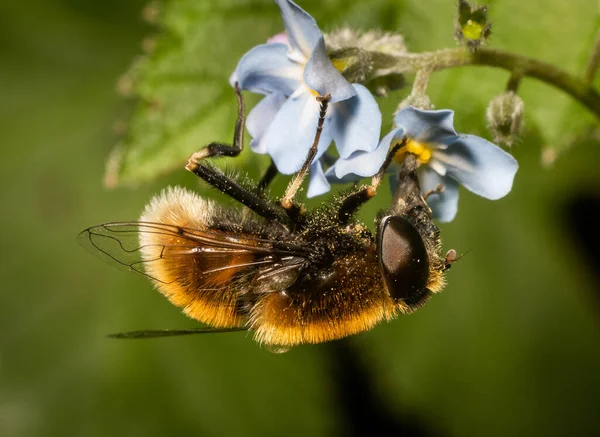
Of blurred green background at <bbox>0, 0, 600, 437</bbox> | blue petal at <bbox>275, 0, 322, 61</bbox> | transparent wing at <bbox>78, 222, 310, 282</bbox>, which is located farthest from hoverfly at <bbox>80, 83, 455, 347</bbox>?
blurred green background at <bbox>0, 0, 600, 437</bbox>

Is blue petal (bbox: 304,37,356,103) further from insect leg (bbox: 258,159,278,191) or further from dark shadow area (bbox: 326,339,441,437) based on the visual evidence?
dark shadow area (bbox: 326,339,441,437)

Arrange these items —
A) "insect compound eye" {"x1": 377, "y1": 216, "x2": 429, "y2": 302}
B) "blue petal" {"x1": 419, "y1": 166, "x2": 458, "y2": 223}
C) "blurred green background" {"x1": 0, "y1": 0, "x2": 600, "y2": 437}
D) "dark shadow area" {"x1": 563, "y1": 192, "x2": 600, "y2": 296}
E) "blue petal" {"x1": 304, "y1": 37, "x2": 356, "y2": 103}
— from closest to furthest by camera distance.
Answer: "blue petal" {"x1": 304, "y1": 37, "x2": 356, "y2": 103}, "insect compound eye" {"x1": 377, "y1": 216, "x2": 429, "y2": 302}, "blue petal" {"x1": 419, "y1": 166, "x2": 458, "y2": 223}, "blurred green background" {"x1": 0, "y1": 0, "x2": 600, "y2": 437}, "dark shadow area" {"x1": 563, "y1": 192, "x2": 600, "y2": 296}

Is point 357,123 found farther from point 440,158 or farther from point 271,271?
point 271,271

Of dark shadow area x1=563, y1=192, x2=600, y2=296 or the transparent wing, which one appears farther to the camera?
dark shadow area x1=563, y1=192, x2=600, y2=296

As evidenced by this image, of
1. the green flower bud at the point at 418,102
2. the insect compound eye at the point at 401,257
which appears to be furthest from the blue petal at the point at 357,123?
the insect compound eye at the point at 401,257

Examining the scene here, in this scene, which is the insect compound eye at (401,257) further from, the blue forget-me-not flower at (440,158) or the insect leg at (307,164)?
the insect leg at (307,164)

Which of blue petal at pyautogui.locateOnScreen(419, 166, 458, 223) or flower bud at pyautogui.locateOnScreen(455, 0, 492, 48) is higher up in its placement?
flower bud at pyautogui.locateOnScreen(455, 0, 492, 48)
